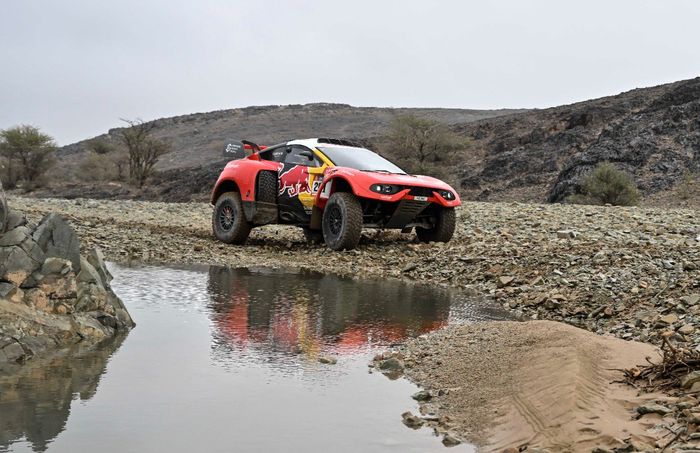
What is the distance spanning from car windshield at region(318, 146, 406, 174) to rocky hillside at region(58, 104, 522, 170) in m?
42.9

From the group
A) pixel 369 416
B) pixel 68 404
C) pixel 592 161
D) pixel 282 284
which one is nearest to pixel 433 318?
pixel 282 284

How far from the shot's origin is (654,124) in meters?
38.0

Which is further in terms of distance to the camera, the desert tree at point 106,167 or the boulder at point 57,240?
the desert tree at point 106,167

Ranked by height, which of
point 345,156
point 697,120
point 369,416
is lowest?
point 369,416

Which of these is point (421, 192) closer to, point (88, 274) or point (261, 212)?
point (261, 212)

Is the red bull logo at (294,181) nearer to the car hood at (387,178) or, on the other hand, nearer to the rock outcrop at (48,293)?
the car hood at (387,178)

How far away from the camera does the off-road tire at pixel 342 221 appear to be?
12266mm

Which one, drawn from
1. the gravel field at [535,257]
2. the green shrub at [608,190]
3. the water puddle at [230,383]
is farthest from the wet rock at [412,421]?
the green shrub at [608,190]

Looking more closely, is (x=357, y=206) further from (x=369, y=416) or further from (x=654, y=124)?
(x=654, y=124)

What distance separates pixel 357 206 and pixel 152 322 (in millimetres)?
5214

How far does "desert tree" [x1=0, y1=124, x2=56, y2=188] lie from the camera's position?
47.8 metres

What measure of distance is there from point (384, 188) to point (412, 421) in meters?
7.43

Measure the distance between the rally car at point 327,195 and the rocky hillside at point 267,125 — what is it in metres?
42.0

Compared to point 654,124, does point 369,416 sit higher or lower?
lower
